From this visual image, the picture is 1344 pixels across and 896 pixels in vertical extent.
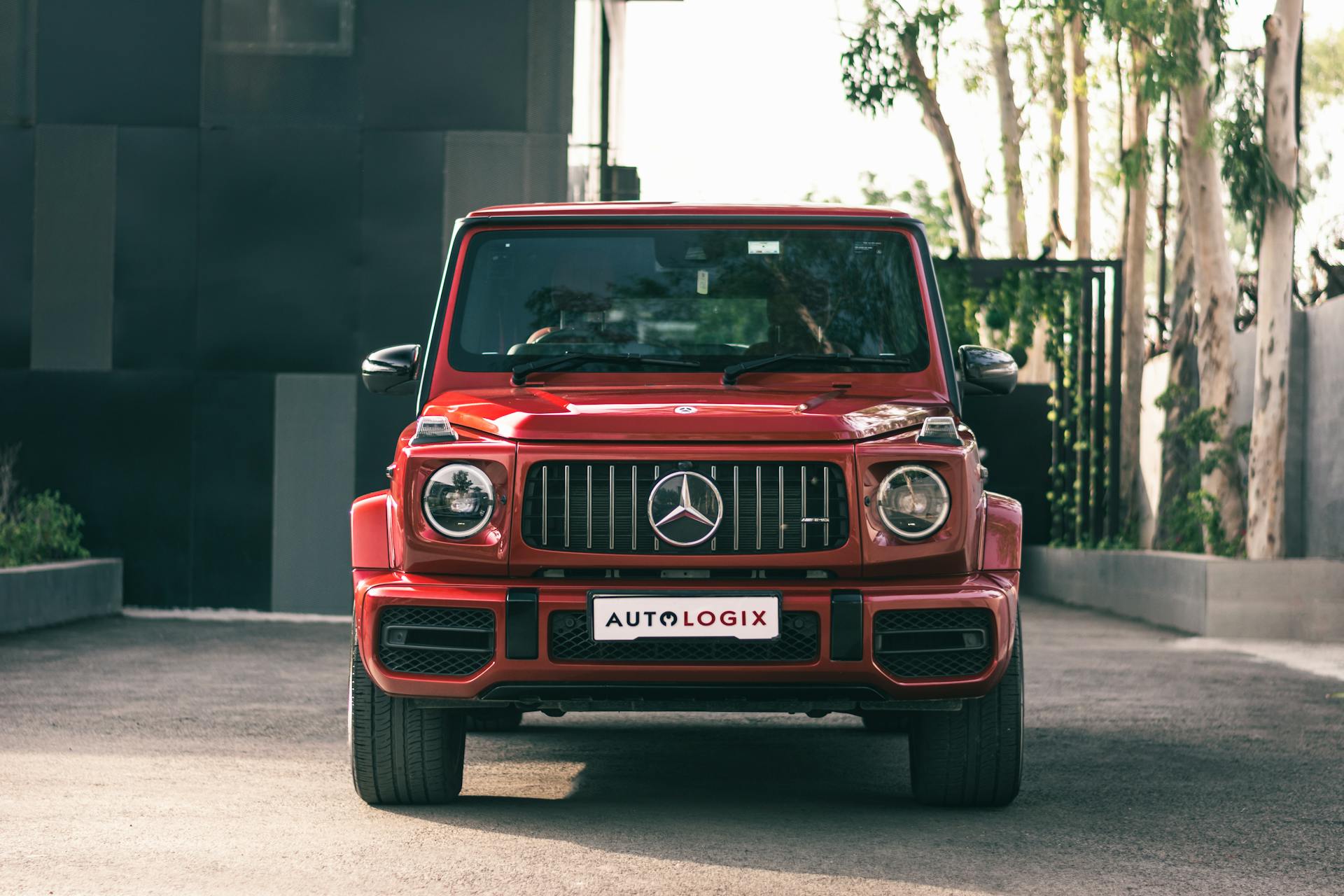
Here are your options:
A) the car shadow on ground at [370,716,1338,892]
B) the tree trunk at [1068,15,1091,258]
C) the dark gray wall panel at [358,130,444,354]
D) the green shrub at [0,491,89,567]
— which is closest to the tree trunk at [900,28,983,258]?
the tree trunk at [1068,15,1091,258]

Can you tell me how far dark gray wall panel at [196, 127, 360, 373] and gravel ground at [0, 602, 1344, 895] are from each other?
21.1ft

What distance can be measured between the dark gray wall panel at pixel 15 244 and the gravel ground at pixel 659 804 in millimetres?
6895

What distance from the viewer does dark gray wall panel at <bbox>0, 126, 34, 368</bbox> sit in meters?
16.7

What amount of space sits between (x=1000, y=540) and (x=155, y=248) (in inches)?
486

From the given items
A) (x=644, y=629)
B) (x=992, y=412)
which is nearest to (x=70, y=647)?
(x=644, y=629)

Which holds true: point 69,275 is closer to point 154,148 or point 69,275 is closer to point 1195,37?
point 154,148

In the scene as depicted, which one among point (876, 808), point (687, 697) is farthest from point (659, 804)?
point (687, 697)

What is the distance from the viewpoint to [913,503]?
5.85 metres

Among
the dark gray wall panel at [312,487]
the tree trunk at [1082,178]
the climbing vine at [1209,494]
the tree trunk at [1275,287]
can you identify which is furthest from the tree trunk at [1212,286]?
the tree trunk at [1082,178]

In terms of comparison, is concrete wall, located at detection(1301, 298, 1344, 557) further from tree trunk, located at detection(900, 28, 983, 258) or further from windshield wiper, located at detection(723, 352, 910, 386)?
windshield wiper, located at detection(723, 352, 910, 386)

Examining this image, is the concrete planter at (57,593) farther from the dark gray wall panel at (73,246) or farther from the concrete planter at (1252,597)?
the concrete planter at (1252,597)

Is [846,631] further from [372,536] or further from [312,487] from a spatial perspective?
[312,487]

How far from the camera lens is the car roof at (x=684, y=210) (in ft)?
23.1

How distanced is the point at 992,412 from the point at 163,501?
11213mm
